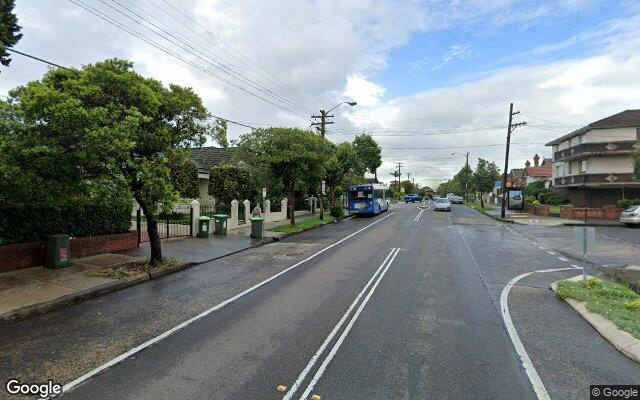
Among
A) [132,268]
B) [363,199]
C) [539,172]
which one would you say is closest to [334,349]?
[132,268]

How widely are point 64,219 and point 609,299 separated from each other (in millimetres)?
14536

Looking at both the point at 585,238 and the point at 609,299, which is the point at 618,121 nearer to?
the point at 585,238

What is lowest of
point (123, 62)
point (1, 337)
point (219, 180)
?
point (1, 337)

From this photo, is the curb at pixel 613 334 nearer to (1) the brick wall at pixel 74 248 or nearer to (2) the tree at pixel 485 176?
(1) the brick wall at pixel 74 248

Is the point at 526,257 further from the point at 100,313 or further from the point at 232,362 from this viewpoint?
the point at 100,313

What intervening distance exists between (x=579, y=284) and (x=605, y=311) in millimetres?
2300

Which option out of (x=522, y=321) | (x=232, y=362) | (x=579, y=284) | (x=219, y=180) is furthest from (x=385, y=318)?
(x=219, y=180)

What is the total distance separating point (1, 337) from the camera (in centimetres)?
624

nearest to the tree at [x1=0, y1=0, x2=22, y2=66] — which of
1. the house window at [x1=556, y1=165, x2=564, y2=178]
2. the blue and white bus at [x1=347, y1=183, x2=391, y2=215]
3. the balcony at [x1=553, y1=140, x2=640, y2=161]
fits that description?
the blue and white bus at [x1=347, y1=183, x2=391, y2=215]

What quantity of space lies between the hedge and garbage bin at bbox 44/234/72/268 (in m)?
0.71

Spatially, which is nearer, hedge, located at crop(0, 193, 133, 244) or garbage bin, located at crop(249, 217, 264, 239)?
hedge, located at crop(0, 193, 133, 244)

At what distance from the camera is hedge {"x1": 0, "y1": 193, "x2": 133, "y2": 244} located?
33.2ft

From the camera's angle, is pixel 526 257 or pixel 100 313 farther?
pixel 526 257

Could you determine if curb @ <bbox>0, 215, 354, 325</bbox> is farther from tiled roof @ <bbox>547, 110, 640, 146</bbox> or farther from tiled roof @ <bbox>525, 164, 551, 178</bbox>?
tiled roof @ <bbox>525, 164, 551, 178</bbox>
